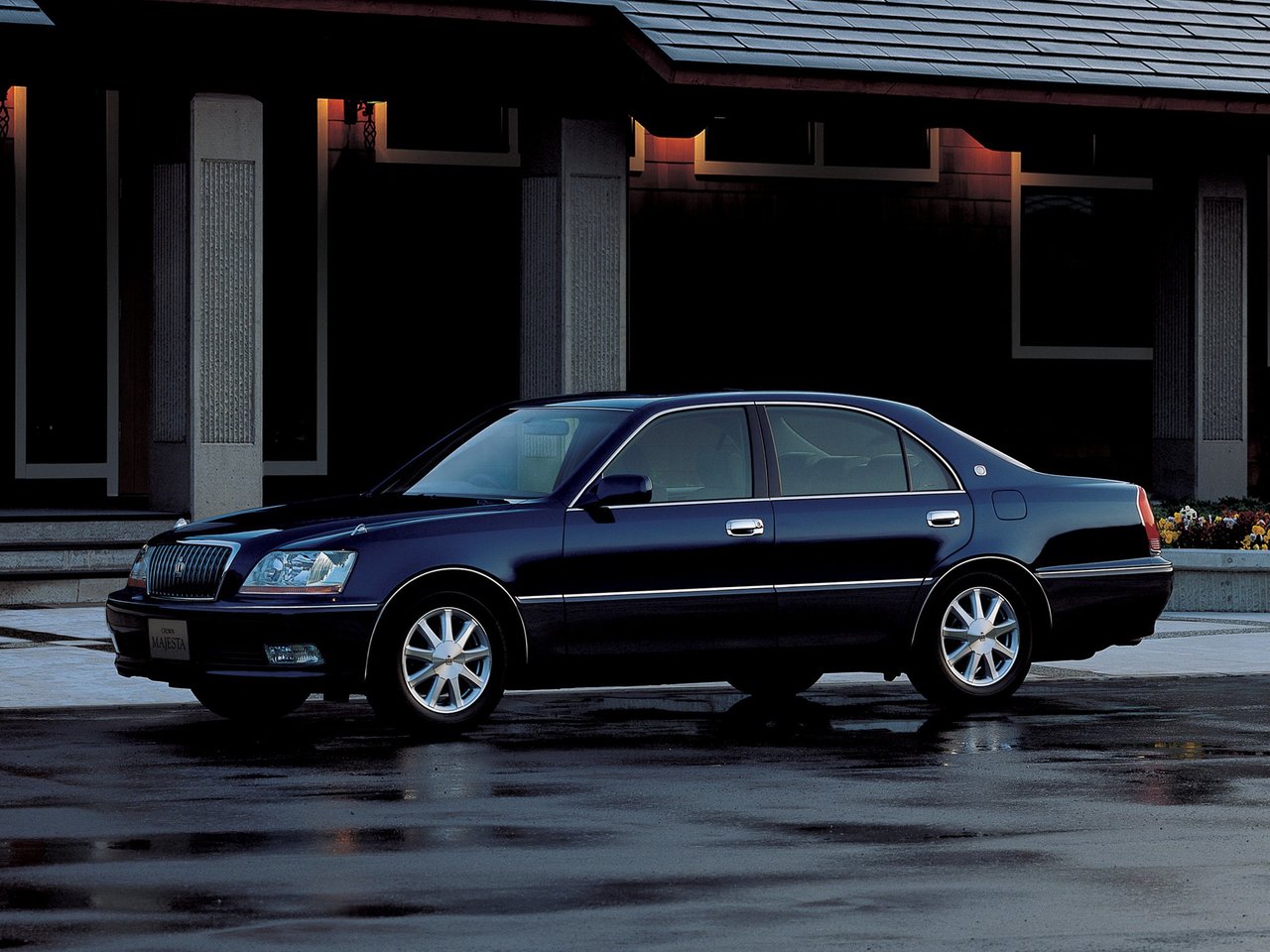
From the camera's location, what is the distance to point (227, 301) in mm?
19453

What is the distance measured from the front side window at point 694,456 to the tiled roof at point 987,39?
7.63 m

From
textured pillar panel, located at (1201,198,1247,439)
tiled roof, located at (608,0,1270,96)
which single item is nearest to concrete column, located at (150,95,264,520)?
tiled roof, located at (608,0,1270,96)

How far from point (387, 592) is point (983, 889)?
4.39 metres

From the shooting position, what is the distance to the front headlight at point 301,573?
448 inches

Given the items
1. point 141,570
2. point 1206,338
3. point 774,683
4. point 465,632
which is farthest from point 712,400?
point 1206,338

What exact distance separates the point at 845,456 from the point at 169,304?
30.0 ft

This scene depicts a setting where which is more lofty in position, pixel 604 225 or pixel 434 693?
pixel 604 225

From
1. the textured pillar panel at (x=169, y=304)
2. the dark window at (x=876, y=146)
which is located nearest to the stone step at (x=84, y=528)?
the textured pillar panel at (x=169, y=304)

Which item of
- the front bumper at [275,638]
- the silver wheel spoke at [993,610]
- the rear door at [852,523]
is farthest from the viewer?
the silver wheel spoke at [993,610]

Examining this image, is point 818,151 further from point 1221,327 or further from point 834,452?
point 834,452

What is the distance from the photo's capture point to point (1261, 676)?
47.6 feet

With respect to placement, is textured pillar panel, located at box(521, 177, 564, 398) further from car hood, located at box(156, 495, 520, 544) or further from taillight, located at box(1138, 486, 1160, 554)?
car hood, located at box(156, 495, 520, 544)

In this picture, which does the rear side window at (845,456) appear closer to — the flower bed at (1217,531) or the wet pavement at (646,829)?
the wet pavement at (646,829)

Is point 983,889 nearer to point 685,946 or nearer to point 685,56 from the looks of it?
point 685,946
